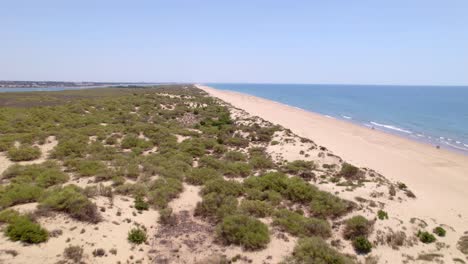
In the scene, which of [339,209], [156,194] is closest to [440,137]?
[339,209]

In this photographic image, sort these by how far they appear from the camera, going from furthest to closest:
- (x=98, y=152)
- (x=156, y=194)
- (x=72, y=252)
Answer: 1. (x=98, y=152)
2. (x=156, y=194)
3. (x=72, y=252)

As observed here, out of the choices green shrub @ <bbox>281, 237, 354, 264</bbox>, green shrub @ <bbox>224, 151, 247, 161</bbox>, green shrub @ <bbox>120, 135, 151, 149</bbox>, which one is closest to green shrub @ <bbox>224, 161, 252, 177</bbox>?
green shrub @ <bbox>224, 151, 247, 161</bbox>

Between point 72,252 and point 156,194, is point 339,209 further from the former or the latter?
point 72,252

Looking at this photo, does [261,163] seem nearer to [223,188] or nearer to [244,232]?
[223,188]

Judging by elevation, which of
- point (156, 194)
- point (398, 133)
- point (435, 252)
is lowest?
point (398, 133)

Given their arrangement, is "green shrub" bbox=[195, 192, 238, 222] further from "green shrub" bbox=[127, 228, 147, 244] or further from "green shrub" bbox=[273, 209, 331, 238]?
"green shrub" bbox=[127, 228, 147, 244]
